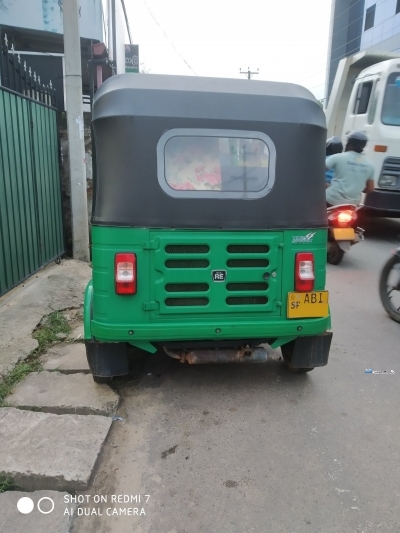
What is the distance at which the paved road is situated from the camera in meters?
2.41

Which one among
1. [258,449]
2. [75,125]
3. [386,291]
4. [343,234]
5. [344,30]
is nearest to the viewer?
[258,449]

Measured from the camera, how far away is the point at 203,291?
3328mm

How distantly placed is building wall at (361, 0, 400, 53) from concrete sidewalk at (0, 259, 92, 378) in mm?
21907

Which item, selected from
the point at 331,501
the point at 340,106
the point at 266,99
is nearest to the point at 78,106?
the point at 266,99

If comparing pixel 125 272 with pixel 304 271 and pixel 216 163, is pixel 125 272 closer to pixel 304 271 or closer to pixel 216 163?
pixel 216 163

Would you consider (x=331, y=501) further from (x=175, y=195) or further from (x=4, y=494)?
(x=175, y=195)

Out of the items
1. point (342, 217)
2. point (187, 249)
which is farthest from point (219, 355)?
point (342, 217)

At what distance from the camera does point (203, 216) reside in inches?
127

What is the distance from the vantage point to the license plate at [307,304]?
339 centimetres

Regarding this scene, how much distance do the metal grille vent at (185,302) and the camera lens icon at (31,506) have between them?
54.7 inches

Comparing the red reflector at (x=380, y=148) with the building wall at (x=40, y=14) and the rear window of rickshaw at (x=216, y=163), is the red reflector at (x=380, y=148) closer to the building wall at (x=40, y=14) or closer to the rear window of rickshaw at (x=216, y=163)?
the rear window of rickshaw at (x=216, y=163)

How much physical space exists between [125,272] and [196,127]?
3.56 ft

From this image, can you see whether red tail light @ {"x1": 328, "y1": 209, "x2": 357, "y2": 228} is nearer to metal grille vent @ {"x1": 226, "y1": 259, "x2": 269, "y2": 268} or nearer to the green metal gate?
metal grille vent @ {"x1": 226, "y1": 259, "x2": 269, "y2": 268}

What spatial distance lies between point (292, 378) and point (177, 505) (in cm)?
170
